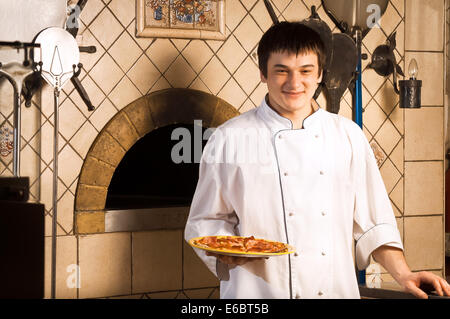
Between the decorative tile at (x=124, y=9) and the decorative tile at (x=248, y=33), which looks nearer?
the decorative tile at (x=124, y=9)

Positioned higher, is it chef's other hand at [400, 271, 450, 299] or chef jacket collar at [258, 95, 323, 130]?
chef jacket collar at [258, 95, 323, 130]

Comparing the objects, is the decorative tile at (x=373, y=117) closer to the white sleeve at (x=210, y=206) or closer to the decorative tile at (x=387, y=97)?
the decorative tile at (x=387, y=97)

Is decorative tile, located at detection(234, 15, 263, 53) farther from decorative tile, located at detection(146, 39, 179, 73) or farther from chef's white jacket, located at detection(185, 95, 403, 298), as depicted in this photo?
chef's white jacket, located at detection(185, 95, 403, 298)

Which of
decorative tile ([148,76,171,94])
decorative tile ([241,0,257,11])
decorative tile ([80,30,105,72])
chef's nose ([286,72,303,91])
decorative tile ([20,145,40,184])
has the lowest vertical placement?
decorative tile ([20,145,40,184])

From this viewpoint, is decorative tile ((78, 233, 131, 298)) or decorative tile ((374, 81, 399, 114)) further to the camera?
decorative tile ((374, 81, 399, 114))

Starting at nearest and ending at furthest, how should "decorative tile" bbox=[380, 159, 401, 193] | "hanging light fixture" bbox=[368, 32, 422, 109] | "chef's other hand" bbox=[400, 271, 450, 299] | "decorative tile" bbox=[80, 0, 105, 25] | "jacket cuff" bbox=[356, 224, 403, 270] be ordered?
"chef's other hand" bbox=[400, 271, 450, 299]
"jacket cuff" bbox=[356, 224, 403, 270]
"decorative tile" bbox=[80, 0, 105, 25]
"hanging light fixture" bbox=[368, 32, 422, 109]
"decorative tile" bbox=[380, 159, 401, 193]

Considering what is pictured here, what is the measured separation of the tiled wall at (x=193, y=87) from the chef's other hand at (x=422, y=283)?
1287mm

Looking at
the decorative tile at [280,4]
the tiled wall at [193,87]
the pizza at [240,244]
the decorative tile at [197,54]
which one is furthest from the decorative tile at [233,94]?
the pizza at [240,244]

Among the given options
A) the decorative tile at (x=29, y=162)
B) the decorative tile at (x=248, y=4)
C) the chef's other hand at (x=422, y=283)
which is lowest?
the chef's other hand at (x=422, y=283)

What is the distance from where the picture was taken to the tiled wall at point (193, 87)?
8.20ft

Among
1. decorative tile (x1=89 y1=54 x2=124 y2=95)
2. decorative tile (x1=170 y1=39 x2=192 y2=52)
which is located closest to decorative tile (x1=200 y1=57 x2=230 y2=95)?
decorative tile (x1=170 y1=39 x2=192 y2=52)

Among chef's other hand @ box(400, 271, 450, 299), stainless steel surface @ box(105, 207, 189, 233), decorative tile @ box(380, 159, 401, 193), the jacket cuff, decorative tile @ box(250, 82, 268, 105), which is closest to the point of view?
chef's other hand @ box(400, 271, 450, 299)

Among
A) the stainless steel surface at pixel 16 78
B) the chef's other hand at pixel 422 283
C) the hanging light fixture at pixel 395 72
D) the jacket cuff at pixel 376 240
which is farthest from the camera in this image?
the hanging light fixture at pixel 395 72

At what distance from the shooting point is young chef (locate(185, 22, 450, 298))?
1780mm
